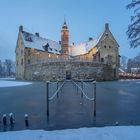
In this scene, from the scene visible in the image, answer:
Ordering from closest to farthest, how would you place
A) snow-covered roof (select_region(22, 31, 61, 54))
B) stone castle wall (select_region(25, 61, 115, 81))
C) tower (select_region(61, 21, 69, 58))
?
stone castle wall (select_region(25, 61, 115, 81)), snow-covered roof (select_region(22, 31, 61, 54)), tower (select_region(61, 21, 69, 58))

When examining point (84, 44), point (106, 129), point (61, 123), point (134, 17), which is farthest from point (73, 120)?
point (84, 44)

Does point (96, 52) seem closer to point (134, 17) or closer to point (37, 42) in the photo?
point (37, 42)

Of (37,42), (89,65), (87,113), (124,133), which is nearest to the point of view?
(124,133)

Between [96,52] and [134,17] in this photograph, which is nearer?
[134,17]

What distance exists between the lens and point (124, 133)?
22.8 feet

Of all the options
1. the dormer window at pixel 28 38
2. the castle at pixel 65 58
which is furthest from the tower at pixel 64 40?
the dormer window at pixel 28 38

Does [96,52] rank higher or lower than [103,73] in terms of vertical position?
higher

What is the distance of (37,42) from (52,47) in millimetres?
6217

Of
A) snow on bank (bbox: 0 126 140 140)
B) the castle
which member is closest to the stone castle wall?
the castle

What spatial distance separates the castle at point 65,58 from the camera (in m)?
52.7

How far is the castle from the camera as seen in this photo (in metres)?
52.7

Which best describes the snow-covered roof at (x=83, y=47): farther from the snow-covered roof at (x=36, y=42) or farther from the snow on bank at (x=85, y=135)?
the snow on bank at (x=85, y=135)

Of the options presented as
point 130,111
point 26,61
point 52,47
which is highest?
point 52,47

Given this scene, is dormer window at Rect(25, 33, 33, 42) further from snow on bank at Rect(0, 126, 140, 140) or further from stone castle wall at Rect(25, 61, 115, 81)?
snow on bank at Rect(0, 126, 140, 140)
